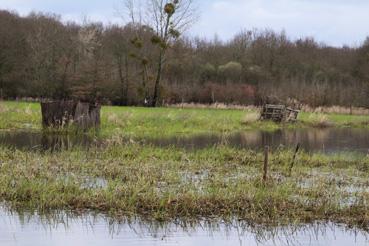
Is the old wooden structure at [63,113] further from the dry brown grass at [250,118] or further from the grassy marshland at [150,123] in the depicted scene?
the dry brown grass at [250,118]

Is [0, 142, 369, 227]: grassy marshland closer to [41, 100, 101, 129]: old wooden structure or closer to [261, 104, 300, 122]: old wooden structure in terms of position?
[41, 100, 101, 129]: old wooden structure

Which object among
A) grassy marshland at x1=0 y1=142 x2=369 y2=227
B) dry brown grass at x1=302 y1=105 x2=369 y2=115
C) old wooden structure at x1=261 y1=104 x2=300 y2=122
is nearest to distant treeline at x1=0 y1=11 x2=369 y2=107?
dry brown grass at x1=302 y1=105 x2=369 y2=115

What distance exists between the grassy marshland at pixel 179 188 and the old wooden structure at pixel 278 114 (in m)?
22.1

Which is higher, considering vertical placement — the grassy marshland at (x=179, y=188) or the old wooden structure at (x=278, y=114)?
the old wooden structure at (x=278, y=114)

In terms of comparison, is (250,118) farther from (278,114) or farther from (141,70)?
(141,70)

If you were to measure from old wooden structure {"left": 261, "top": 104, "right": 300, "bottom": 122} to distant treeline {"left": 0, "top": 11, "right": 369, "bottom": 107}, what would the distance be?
11.0 m

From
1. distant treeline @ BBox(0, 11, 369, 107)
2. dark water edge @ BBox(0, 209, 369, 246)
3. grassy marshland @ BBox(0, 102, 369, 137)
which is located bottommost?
dark water edge @ BBox(0, 209, 369, 246)

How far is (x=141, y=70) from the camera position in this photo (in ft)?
163

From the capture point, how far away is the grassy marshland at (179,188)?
903 centimetres

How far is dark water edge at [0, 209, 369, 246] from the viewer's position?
7.81m

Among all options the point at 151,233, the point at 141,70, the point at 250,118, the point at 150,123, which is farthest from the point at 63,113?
the point at 141,70

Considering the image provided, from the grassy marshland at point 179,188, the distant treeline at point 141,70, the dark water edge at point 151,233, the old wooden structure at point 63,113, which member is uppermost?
the distant treeline at point 141,70

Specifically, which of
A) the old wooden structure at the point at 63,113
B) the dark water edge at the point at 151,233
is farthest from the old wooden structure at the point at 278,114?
the dark water edge at the point at 151,233

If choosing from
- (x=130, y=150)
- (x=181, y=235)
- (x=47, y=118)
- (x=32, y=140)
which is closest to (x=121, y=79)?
(x=47, y=118)
